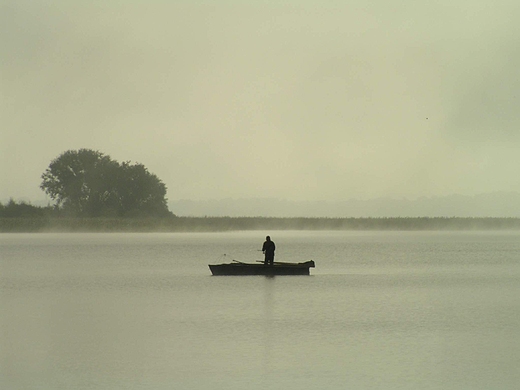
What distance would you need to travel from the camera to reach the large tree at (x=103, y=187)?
336 feet

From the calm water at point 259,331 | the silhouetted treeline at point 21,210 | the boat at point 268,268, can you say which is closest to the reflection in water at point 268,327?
the calm water at point 259,331

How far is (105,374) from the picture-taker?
55.6ft

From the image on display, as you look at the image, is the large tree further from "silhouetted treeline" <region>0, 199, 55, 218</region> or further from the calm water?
the calm water

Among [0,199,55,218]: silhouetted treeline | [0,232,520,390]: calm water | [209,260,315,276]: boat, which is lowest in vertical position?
[0,232,520,390]: calm water

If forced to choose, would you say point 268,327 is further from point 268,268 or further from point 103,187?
point 103,187

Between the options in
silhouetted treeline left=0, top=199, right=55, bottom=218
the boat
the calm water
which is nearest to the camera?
the calm water

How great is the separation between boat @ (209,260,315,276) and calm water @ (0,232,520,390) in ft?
1.73

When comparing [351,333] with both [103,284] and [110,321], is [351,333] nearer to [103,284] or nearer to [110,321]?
[110,321]

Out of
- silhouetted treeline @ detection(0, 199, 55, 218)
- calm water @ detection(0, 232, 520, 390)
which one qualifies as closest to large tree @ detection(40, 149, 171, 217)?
silhouetted treeline @ detection(0, 199, 55, 218)

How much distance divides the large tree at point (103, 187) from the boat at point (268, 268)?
64.0 meters

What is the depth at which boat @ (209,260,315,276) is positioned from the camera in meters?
37.5

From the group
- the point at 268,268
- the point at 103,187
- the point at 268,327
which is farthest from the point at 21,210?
the point at 268,327

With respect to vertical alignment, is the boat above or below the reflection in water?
above

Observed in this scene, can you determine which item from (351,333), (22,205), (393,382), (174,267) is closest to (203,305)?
(351,333)
